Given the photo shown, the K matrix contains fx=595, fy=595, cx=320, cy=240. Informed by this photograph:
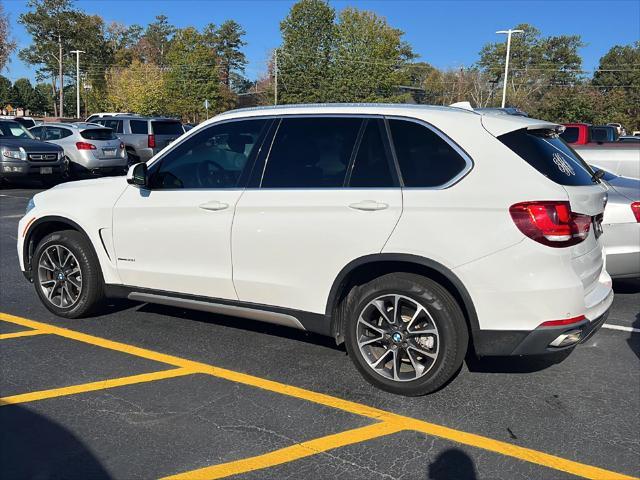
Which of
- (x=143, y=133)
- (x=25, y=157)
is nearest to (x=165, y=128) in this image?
(x=143, y=133)

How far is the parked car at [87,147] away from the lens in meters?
16.3

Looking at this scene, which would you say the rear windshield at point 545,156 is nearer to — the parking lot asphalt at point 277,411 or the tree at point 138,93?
the parking lot asphalt at point 277,411

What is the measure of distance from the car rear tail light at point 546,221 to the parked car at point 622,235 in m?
2.52

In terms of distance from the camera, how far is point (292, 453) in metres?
3.10

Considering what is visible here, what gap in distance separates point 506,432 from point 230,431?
1551 millimetres

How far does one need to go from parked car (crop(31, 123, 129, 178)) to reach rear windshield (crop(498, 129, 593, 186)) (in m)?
14.8

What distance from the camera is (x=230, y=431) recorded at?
3.31 m

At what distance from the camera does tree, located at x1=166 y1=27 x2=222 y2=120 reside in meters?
64.4

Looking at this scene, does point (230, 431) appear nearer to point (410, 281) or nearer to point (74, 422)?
point (74, 422)

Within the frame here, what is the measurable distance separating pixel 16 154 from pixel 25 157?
209mm

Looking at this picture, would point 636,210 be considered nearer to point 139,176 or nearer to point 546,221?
point 546,221

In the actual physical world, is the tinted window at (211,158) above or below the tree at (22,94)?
below

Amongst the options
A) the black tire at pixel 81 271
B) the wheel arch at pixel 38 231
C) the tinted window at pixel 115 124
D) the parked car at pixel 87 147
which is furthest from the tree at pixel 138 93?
the black tire at pixel 81 271

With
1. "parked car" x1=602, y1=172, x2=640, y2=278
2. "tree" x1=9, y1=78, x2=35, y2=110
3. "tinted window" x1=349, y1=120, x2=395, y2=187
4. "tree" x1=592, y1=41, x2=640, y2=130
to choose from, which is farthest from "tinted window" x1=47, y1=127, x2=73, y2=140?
"tree" x1=9, y1=78, x2=35, y2=110
